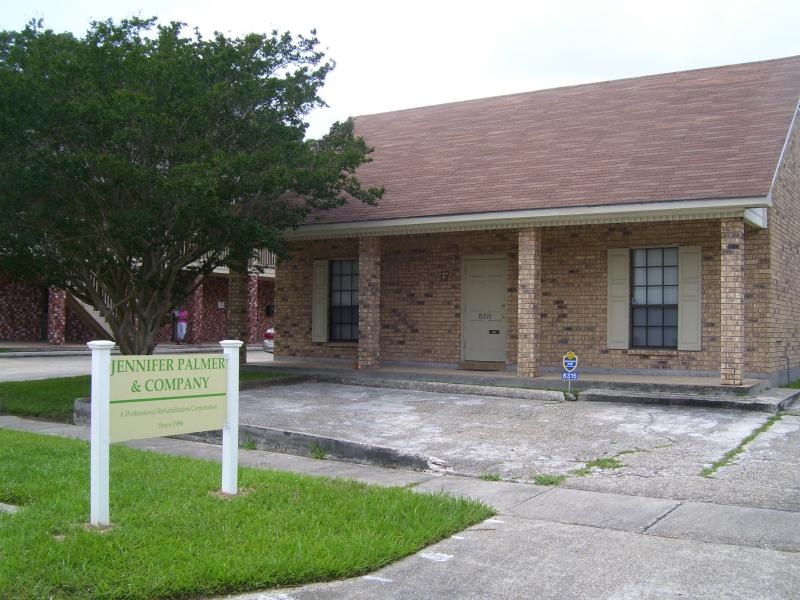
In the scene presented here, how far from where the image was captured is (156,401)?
630 cm

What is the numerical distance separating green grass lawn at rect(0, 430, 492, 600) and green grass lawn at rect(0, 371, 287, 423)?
4.69m

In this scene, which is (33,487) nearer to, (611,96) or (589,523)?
(589,523)

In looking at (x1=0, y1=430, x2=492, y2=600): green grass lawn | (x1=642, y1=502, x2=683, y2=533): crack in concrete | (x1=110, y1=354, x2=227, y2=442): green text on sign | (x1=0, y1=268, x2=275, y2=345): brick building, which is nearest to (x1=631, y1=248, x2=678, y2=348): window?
(x1=642, y1=502, x2=683, y2=533): crack in concrete

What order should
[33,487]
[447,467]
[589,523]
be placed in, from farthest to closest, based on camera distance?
[447,467] → [33,487] → [589,523]

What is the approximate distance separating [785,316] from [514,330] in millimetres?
4875

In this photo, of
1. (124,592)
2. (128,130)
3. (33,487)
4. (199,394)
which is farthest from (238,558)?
(128,130)

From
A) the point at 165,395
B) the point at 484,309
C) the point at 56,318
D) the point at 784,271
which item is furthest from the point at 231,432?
the point at 56,318

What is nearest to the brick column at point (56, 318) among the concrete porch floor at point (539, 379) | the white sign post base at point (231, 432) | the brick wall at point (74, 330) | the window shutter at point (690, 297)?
the brick wall at point (74, 330)

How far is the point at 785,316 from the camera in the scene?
15.0 metres

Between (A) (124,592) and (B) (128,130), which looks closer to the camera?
(A) (124,592)

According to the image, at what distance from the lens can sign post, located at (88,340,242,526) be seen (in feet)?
19.3

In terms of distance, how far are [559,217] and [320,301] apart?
663 centimetres

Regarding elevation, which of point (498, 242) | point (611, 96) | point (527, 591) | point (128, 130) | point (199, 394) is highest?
point (611, 96)

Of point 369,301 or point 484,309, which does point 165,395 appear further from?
point 484,309
